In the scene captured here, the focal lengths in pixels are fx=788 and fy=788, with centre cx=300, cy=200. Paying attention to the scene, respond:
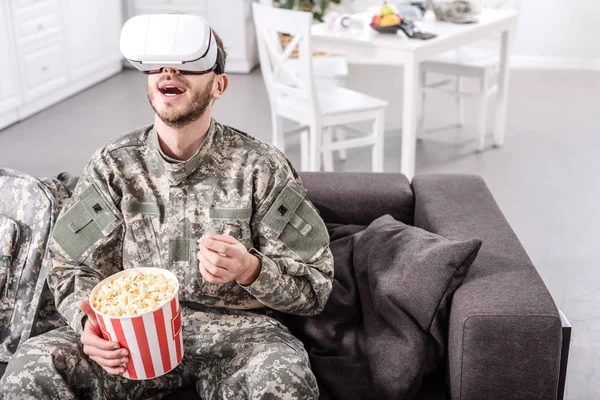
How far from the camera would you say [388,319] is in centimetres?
180

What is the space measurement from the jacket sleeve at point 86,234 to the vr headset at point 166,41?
30 cm

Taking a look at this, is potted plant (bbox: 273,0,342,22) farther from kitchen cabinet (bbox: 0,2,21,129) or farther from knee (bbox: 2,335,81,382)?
knee (bbox: 2,335,81,382)

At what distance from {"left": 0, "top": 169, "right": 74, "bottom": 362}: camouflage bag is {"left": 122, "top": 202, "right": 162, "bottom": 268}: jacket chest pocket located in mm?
249

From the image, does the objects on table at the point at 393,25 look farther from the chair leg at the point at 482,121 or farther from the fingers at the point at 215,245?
the fingers at the point at 215,245

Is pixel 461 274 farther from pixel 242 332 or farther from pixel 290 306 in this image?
pixel 242 332

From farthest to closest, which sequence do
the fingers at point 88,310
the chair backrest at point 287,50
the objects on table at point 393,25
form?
the objects on table at point 393,25 < the chair backrest at point 287,50 < the fingers at point 88,310

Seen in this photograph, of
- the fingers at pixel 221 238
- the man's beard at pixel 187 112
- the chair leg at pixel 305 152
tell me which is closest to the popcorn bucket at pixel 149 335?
the fingers at pixel 221 238

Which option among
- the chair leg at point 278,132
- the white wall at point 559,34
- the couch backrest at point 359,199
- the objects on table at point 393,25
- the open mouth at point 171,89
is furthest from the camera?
the white wall at point 559,34

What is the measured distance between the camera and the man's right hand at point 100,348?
150 centimetres

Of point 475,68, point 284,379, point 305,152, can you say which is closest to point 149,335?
point 284,379

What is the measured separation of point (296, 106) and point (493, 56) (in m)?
1.28

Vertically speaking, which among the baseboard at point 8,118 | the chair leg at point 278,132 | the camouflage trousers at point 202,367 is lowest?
the baseboard at point 8,118

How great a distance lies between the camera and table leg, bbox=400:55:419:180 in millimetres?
3453

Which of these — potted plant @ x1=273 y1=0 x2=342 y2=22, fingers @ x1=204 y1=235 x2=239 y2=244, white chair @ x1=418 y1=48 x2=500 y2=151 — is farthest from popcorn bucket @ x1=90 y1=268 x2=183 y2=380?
potted plant @ x1=273 y1=0 x2=342 y2=22
